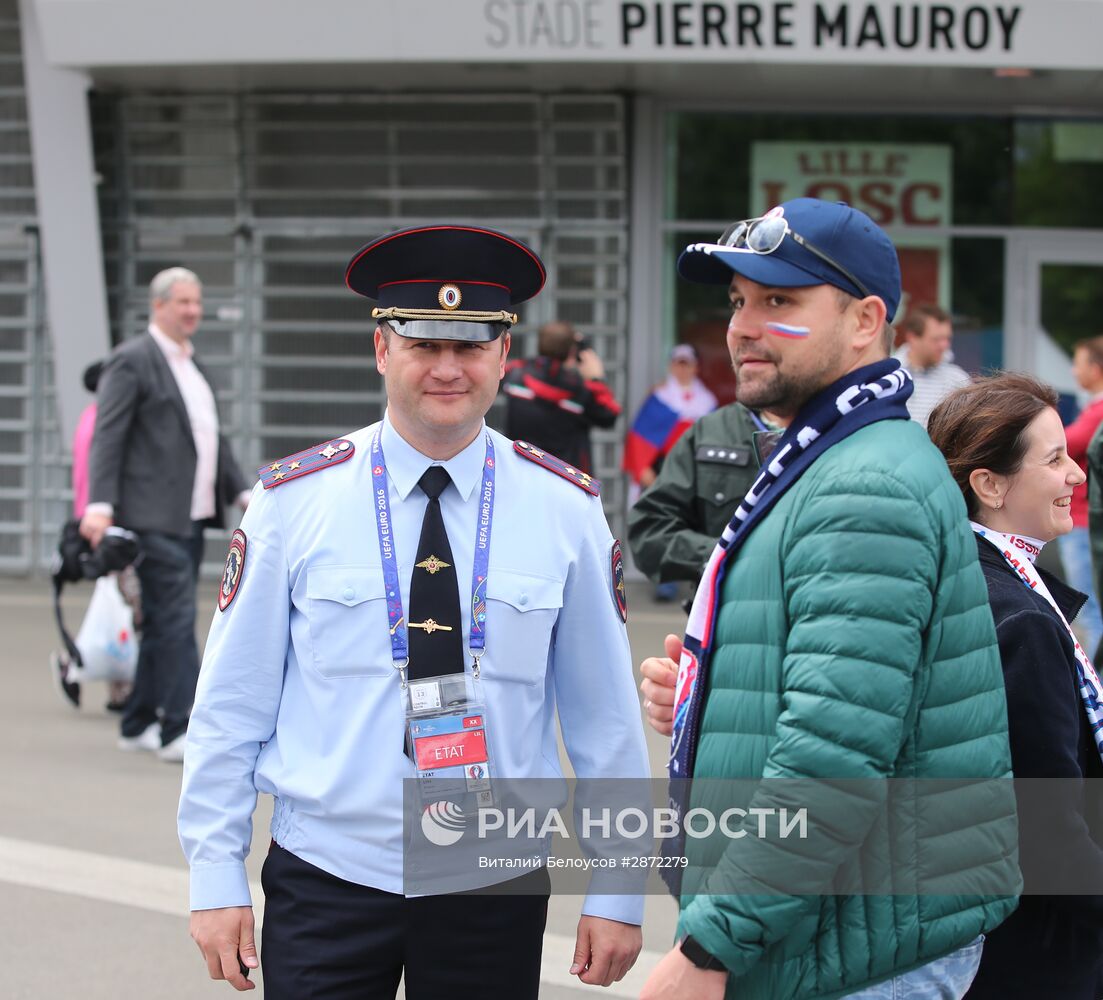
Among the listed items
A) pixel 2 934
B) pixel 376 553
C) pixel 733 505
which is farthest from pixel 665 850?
pixel 2 934

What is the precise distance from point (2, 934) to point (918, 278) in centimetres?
912

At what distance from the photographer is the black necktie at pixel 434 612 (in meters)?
2.60

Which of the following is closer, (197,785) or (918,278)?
(197,785)

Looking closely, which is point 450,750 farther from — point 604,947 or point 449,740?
point 604,947

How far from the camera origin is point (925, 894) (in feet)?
7.12

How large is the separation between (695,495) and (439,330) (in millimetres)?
2077

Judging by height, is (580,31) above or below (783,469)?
above

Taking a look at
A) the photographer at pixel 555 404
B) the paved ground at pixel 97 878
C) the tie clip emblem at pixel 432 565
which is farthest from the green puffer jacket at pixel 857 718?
the photographer at pixel 555 404

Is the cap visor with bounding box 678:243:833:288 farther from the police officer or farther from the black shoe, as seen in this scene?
the black shoe

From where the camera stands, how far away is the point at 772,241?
226 cm

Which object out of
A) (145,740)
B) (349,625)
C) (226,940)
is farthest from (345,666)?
(145,740)

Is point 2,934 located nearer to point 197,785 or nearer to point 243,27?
point 197,785

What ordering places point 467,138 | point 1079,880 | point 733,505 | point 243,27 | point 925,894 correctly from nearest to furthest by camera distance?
point 925,894 < point 1079,880 < point 733,505 < point 243,27 < point 467,138

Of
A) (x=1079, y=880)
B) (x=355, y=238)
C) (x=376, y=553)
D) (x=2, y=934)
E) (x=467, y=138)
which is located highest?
(x=467, y=138)
